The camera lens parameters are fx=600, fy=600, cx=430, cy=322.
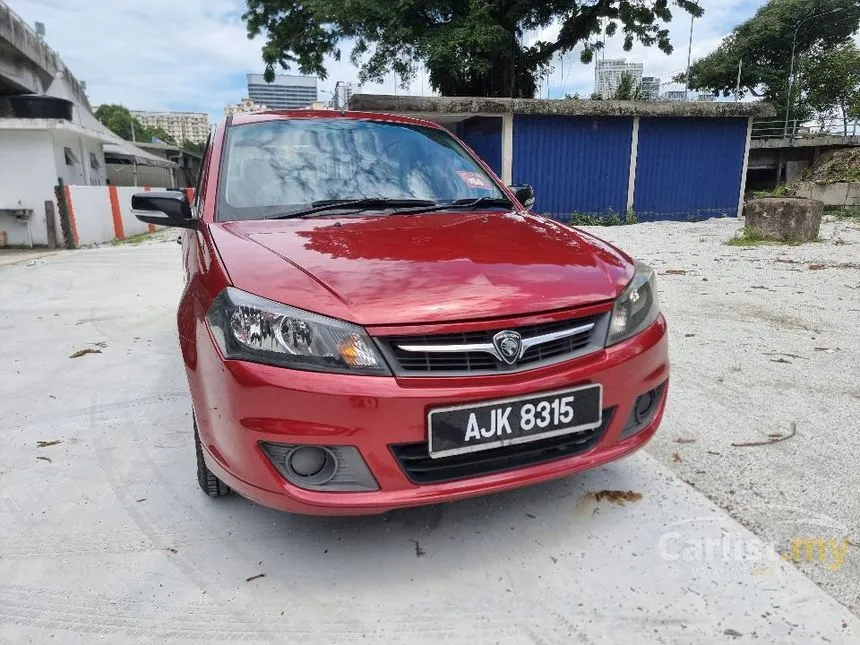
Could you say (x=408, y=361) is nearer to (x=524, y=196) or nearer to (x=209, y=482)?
(x=209, y=482)

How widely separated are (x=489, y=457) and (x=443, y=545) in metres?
0.43

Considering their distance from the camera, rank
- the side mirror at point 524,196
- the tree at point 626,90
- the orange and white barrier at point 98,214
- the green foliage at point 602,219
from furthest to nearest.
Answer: the tree at point 626,90
the green foliage at point 602,219
the orange and white barrier at point 98,214
the side mirror at point 524,196

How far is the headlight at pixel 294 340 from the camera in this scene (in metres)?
1.67

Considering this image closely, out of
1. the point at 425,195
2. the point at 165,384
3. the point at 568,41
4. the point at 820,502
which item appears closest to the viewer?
the point at 820,502

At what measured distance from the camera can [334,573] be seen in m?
1.91

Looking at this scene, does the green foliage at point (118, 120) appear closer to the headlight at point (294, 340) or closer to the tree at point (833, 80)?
the tree at point (833, 80)

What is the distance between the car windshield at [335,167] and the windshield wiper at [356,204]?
0.08ft

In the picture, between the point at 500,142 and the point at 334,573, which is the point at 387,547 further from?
the point at 500,142

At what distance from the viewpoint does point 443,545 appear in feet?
6.65

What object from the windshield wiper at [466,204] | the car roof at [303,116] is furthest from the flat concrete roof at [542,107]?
the windshield wiper at [466,204]

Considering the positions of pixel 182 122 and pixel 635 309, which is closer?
pixel 635 309

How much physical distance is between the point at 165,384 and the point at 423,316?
2.62 metres

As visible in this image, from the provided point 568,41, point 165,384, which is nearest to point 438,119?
point 568,41

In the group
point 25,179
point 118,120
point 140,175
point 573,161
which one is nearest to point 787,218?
point 573,161
